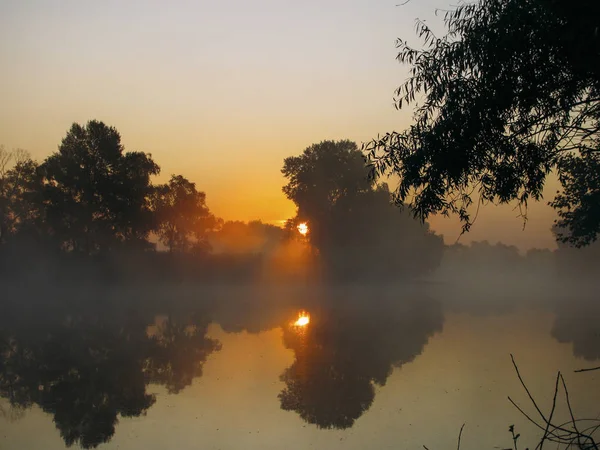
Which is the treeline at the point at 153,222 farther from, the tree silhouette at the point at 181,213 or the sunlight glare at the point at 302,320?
the sunlight glare at the point at 302,320

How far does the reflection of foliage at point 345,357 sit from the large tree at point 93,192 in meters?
31.5

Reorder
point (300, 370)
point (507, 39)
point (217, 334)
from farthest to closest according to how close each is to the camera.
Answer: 1. point (217, 334)
2. point (300, 370)
3. point (507, 39)

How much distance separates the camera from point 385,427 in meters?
13.9

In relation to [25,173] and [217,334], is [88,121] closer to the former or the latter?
[25,173]

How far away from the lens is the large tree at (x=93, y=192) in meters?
62.5

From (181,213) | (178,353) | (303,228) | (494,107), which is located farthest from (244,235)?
(494,107)

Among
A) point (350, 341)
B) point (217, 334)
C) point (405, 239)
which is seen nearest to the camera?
point (350, 341)

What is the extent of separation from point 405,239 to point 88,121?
5186 cm

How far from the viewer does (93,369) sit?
2123 cm

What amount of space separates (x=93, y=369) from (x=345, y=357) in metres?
9.97

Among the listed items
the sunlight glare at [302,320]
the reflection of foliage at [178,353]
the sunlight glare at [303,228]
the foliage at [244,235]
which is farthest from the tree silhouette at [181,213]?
the foliage at [244,235]

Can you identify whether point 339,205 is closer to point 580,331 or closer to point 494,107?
point 580,331

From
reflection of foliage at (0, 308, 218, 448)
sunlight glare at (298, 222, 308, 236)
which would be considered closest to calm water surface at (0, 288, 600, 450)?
reflection of foliage at (0, 308, 218, 448)

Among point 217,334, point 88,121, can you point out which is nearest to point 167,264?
point 88,121
